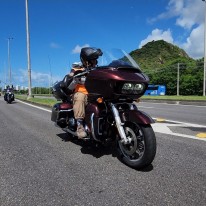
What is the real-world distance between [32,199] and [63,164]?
1.24 meters

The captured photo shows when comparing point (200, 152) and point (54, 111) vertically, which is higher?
point (54, 111)

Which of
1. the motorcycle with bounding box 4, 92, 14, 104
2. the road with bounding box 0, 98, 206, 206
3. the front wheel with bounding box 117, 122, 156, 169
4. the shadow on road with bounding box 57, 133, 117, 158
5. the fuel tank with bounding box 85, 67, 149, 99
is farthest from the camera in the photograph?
the motorcycle with bounding box 4, 92, 14, 104

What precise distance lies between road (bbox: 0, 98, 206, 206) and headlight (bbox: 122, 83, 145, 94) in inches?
38.9

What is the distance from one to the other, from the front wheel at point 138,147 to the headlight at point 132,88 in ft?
1.37

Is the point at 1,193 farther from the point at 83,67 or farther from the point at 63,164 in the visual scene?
the point at 83,67

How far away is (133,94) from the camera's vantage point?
4.09 metres

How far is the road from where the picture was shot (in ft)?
10.00

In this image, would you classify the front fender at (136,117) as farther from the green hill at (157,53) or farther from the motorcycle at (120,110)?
the green hill at (157,53)

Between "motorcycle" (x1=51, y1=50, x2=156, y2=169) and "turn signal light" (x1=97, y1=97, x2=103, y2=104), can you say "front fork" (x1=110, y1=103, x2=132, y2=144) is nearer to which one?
"motorcycle" (x1=51, y1=50, x2=156, y2=169)

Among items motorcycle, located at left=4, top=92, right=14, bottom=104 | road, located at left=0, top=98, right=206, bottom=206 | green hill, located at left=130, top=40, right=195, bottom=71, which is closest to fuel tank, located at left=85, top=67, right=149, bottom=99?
road, located at left=0, top=98, right=206, bottom=206

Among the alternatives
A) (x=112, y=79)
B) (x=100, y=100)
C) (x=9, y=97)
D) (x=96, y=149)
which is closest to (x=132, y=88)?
(x=112, y=79)

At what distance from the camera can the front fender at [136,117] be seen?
3.82m

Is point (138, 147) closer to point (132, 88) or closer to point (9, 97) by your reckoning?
point (132, 88)

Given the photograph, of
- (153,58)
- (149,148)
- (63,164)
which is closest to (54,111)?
(63,164)
